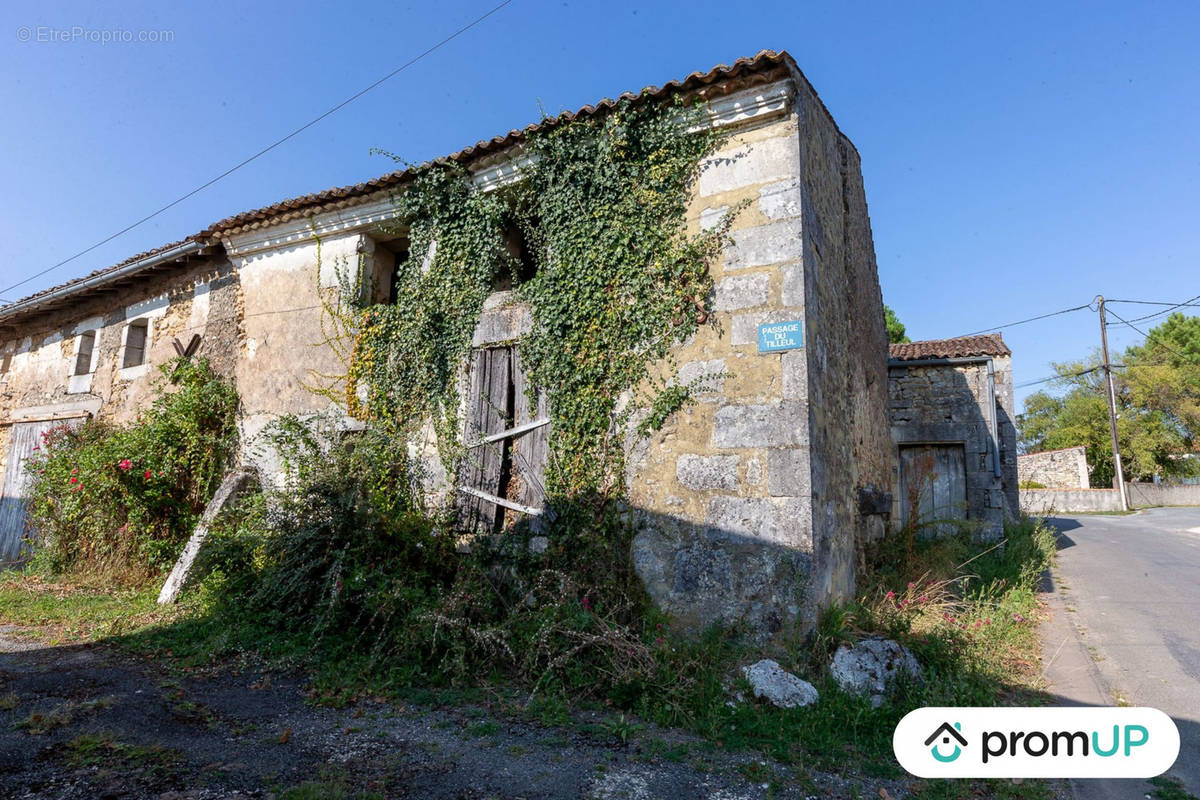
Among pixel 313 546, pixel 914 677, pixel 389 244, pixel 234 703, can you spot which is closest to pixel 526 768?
pixel 234 703

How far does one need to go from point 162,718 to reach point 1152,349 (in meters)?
47.5

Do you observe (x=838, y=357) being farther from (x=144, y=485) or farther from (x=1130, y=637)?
(x=144, y=485)

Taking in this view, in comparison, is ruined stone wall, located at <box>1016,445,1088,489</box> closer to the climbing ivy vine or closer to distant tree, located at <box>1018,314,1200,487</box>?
distant tree, located at <box>1018,314,1200,487</box>

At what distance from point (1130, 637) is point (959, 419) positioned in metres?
6.08

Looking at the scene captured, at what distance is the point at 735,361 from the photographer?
5215 millimetres

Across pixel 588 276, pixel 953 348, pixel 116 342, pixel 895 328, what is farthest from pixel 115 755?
pixel 895 328

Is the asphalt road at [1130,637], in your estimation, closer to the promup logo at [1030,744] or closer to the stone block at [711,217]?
the promup logo at [1030,744]

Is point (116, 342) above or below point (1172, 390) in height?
below

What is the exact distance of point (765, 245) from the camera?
5309 mm

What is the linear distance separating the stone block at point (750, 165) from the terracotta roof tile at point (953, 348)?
774cm

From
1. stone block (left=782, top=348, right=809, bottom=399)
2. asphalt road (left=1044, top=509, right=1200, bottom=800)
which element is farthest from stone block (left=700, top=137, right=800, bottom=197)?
asphalt road (left=1044, top=509, right=1200, bottom=800)

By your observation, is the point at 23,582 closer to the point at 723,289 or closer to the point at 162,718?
the point at 162,718

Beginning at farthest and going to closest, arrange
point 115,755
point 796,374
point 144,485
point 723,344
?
point 144,485 → point 723,344 → point 796,374 → point 115,755

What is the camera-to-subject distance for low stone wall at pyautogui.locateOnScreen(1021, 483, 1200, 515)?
24.4m
